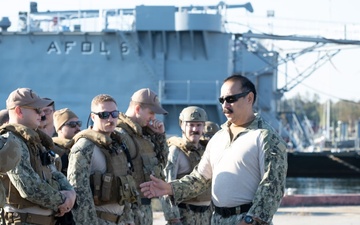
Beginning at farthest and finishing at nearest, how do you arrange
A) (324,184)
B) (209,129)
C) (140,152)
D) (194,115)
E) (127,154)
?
1. (324,184)
2. (209,129)
3. (194,115)
4. (140,152)
5. (127,154)

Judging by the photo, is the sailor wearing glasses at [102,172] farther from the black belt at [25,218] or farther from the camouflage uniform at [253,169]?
the camouflage uniform at [253,169]

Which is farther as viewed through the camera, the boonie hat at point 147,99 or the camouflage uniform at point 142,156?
the boonie hat at point 147,99

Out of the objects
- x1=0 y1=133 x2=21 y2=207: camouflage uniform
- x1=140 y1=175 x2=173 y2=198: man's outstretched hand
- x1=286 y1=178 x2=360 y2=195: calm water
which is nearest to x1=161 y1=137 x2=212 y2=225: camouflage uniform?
x1=140 y1=175 x2=173 y2=198: man's outstretched hand

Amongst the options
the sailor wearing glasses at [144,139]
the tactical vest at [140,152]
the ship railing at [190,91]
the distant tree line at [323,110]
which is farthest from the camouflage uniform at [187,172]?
the distant tree line at [323,110]

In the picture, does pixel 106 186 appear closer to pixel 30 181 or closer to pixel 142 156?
pixel 142 156

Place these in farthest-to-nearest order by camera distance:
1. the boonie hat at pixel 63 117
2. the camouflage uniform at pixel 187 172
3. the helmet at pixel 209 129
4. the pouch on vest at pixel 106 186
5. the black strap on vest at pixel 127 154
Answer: the helmet at pixel 209 129 → the camouflage uniform at pixel 187 172 → the boonie hat at pixel 63 117 → the black strap on vest at pixel 127 154 → the pouch on vest at pixel 106 186

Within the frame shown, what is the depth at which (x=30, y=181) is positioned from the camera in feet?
21.5

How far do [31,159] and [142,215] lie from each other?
1.98 meters

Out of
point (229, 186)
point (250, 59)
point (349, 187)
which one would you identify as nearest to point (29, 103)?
point (229, 186)

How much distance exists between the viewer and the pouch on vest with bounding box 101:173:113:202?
7504 millimetres

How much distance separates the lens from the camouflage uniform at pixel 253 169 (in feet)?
19.5

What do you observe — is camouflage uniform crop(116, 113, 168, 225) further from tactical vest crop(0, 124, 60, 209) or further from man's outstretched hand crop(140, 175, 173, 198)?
man's outstretched hand crop(140, 175, 173, 198)

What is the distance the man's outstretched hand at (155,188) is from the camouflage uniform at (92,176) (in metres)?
0.95

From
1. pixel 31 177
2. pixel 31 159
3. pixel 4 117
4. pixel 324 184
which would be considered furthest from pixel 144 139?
pixel 324 184
